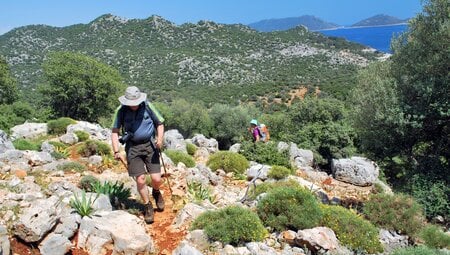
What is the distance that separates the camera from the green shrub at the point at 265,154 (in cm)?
1756

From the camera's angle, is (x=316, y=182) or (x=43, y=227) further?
(x=316, y=182)

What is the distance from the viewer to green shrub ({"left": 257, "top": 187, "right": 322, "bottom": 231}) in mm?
7750

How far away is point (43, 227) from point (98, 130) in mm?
17083

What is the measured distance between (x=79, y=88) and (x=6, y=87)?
8.92 meters

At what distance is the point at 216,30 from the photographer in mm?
121000

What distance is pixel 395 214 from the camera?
9.29 m

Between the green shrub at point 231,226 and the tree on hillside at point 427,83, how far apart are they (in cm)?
616

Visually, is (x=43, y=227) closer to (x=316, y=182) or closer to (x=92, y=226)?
(x=92, y=226)

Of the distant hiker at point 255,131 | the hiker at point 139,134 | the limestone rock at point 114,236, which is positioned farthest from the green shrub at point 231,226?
the distant hiker at point 255,131

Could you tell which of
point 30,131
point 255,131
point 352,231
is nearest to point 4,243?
point 352,231

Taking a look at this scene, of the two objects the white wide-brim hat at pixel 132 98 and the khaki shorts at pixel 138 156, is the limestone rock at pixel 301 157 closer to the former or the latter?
the khaki shorts at pixel 138 156

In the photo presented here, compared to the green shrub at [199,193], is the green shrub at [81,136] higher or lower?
lower

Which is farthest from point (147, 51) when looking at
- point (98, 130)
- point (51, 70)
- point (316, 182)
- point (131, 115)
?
point (131, 115)

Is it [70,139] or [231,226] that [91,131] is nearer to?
[70,139]
